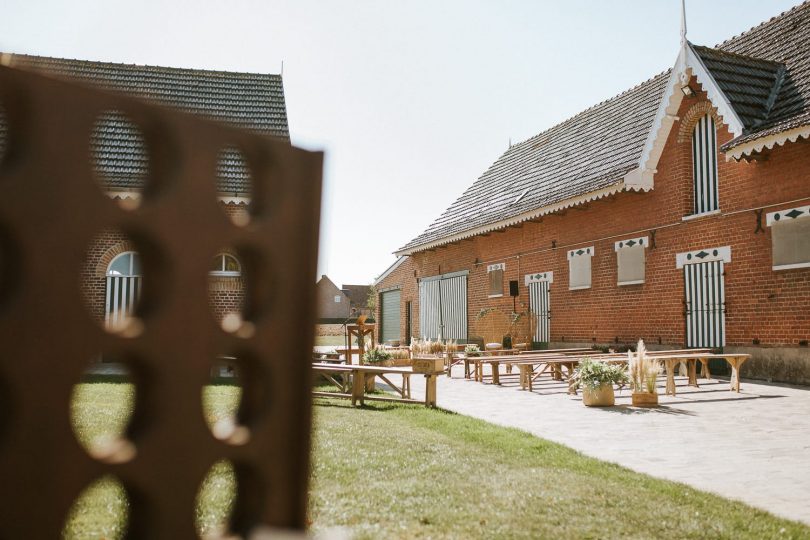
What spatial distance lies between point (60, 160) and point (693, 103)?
1610 centimetres

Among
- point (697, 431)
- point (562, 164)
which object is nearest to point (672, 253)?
point (562, 164)

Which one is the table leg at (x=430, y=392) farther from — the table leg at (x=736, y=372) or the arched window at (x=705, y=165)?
the arched window at (x=705, y=165)

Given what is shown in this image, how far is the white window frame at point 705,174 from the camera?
47.1 ft

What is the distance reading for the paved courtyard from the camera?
5000mm

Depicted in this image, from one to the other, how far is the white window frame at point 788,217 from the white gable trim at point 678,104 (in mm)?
1756

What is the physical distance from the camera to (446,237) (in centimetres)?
2362

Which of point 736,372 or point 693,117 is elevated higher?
point 693,117

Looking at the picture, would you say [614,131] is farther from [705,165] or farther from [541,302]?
[541,302]

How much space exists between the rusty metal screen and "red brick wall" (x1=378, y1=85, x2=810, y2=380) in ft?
43.4

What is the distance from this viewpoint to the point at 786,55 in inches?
575

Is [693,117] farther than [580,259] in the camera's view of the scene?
No

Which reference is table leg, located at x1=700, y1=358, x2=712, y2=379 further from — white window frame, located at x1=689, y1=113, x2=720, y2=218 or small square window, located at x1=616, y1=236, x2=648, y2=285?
white window frame, located at x1=689, y1=113, x2=720, y2=218

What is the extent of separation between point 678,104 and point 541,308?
22.9 ft

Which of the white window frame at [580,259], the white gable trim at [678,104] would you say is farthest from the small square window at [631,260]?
the white gable trim at [678,104]
